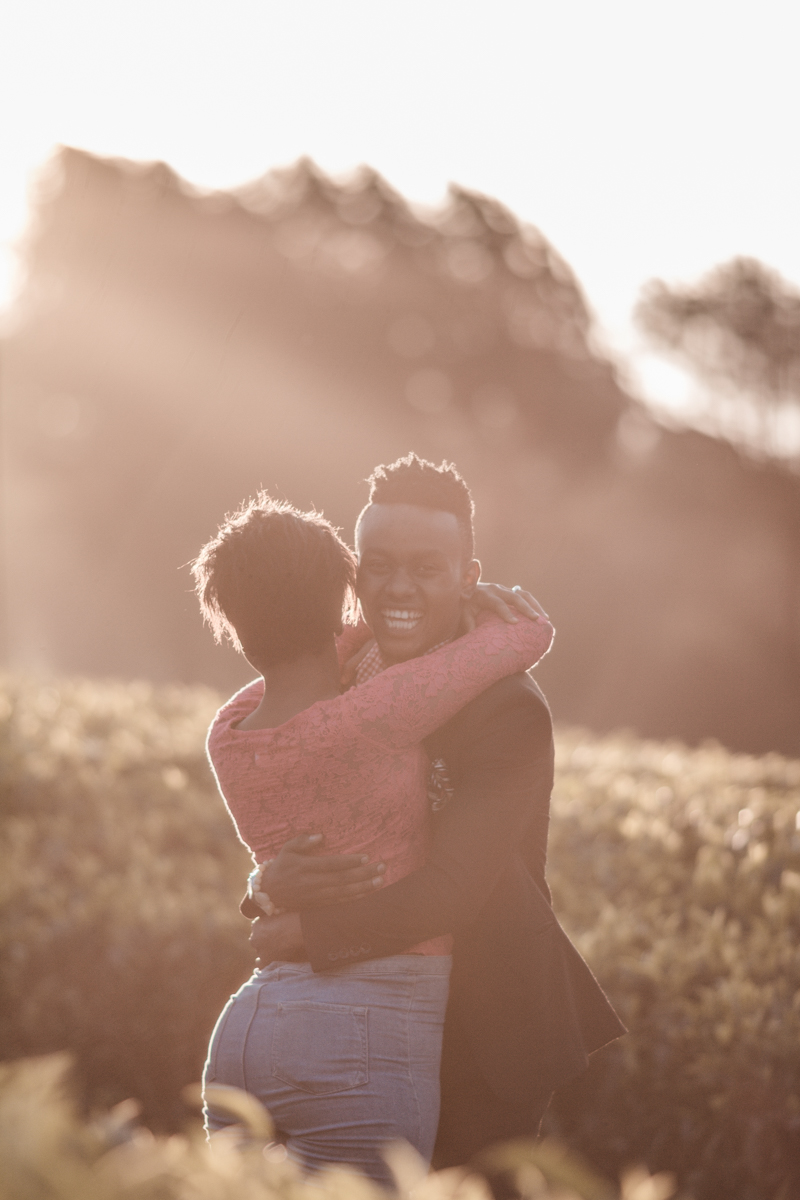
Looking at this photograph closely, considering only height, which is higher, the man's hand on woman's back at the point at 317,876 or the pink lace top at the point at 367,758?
the pink lace top at the point at 367,758

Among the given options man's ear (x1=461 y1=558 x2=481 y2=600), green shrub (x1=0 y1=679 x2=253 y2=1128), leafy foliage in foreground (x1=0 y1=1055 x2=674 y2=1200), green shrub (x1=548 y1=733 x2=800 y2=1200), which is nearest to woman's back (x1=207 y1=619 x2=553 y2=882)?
man's ear (x1=461 y1=558 x2=481 y2=600)

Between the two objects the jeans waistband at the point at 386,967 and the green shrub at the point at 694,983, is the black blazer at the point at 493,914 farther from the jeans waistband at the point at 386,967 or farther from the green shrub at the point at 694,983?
the green shrub at the point at 694,983

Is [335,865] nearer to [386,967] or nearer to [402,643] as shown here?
[386,967]

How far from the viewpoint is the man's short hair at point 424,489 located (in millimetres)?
2557

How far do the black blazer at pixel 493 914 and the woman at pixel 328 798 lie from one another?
0.20 feet

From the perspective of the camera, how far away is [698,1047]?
13.7 feet

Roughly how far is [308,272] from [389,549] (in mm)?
21662

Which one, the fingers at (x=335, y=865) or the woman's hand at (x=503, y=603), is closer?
the fingers at (x=335, y=865)

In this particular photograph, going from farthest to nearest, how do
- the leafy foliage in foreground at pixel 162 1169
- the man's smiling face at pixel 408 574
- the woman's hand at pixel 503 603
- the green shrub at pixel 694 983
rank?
the green shrub at pixel 694 983 → the woman's hand at pixel 503 603 → the man's smiling face at pixel 408 574 → the leafy foliage in foreground at pixel 162 1169

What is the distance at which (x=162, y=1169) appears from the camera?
1379 millimetres

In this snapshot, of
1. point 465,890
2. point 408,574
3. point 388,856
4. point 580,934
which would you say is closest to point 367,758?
point 388,856

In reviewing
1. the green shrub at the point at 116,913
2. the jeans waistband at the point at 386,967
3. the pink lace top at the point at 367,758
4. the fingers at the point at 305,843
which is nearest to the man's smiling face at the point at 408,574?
the pink lace top at the point at 367,758

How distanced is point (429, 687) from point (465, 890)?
45 cm

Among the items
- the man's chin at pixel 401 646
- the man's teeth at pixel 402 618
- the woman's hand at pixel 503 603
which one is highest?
the woman's hand at pixel 503 603
